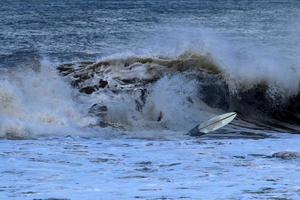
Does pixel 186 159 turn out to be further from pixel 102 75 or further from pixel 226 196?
pixel 102 75

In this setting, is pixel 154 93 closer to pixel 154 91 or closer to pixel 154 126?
pixel 154 91

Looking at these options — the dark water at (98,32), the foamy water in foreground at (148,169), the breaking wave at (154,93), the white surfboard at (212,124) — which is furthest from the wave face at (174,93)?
the dark water at (98,32)

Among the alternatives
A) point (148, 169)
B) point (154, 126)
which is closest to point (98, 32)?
point (154, 126)

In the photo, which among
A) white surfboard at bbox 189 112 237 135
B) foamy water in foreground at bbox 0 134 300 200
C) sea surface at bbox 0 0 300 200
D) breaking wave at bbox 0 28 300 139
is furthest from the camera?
breaking wave at bbox 0 28 300 139

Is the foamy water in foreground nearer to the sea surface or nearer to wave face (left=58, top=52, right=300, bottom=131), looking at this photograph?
the sea surface

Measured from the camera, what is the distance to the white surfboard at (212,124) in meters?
13.6

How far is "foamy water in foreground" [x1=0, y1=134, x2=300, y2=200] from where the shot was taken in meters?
8.64

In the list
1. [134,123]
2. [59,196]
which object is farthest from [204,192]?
[134,123]

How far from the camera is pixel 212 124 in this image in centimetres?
1411

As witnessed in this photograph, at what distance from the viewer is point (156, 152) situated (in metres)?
11.3

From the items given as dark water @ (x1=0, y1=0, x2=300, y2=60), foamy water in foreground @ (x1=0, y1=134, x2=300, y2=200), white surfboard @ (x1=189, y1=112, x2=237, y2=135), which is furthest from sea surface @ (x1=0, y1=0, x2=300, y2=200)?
dark water @ (x1=0, y1=0, x2=300, y2=60)

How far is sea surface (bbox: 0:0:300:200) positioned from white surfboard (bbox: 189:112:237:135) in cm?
15

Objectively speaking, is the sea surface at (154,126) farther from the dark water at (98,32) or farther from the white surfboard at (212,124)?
the dark water at (98,32)

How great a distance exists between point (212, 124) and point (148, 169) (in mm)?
4272
